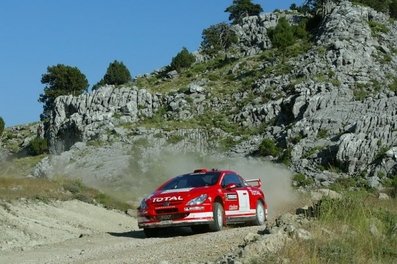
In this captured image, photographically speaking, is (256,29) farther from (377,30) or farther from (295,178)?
(295,178)

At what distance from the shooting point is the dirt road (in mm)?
11818

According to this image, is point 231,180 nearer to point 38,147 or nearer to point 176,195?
point 176,195

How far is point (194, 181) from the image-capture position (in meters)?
16.9

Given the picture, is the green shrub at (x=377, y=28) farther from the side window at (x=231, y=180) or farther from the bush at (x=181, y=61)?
the side window at (x=231, y=180)

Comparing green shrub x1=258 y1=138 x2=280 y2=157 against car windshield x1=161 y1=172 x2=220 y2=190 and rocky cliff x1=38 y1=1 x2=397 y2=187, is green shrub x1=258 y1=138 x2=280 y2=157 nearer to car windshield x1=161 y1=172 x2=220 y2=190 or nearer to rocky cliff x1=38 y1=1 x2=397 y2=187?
rocky cliff x1=38 y1=1 x2=397 y2=187

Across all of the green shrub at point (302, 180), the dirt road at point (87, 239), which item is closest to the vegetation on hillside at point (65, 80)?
the green shrub at point (302, 180)

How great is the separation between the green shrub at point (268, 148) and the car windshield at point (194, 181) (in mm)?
33476

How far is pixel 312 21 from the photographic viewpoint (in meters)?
81.4

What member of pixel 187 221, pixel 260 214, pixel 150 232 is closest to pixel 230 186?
pixel 187 221

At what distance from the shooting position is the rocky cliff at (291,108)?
47125 millimetres

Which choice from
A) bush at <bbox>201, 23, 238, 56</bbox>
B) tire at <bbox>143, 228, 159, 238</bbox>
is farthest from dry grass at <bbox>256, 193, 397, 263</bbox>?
bush at <bbox>201, 23, 238, 56</bbox>

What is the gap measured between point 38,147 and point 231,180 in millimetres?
56311

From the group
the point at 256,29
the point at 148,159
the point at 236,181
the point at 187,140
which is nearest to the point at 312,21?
the point at 256,29

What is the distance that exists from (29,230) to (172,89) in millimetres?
53156
